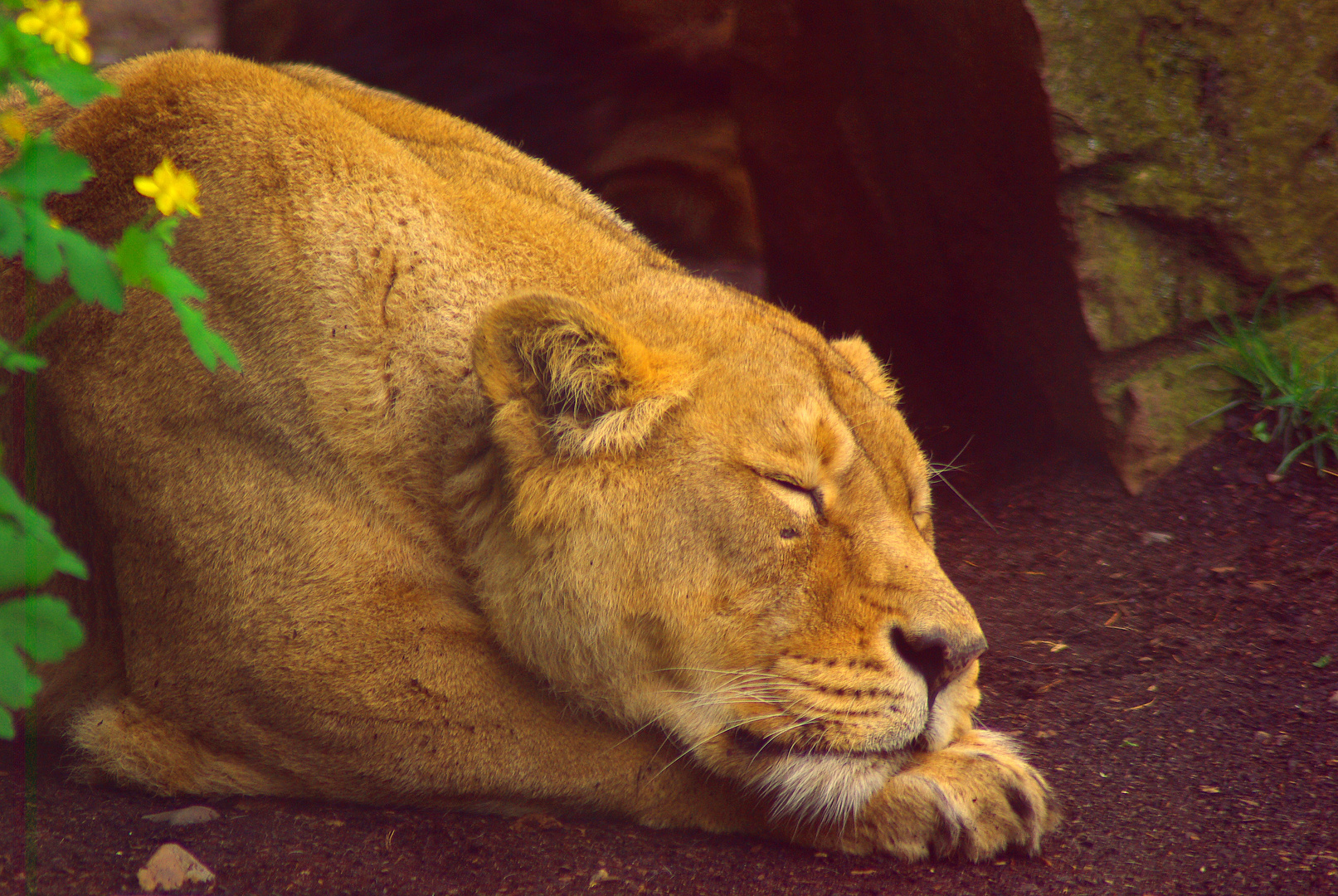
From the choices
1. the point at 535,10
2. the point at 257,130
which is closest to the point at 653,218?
the point at 535,10

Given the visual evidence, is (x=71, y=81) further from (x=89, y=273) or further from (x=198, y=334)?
(x=198, y=334)

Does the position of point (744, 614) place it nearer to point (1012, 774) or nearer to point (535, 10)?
point (1012, 774)

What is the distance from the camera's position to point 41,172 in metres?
2.06

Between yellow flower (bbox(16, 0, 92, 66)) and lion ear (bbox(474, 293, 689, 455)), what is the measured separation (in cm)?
106

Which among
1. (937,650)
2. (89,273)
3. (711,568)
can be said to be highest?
(89,273)

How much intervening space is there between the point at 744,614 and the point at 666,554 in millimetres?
247

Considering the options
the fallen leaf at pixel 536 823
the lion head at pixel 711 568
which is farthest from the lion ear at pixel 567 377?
the fallen leaf at pixel 536 823

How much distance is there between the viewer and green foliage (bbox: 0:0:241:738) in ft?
6.38

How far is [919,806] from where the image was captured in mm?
2898

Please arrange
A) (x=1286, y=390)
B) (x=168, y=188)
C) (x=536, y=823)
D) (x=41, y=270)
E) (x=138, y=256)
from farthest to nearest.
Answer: (x=1286, y=390), (x=536, y=823), (x=168, y=188), (x=138, y=256), (x=41, y=270)

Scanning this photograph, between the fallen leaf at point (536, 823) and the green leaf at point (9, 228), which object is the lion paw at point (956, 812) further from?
the green leaf at point (9, 228)

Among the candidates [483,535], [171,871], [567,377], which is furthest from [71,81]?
[171,871]

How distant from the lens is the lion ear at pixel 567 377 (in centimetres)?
285

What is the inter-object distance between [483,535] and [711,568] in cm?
64
